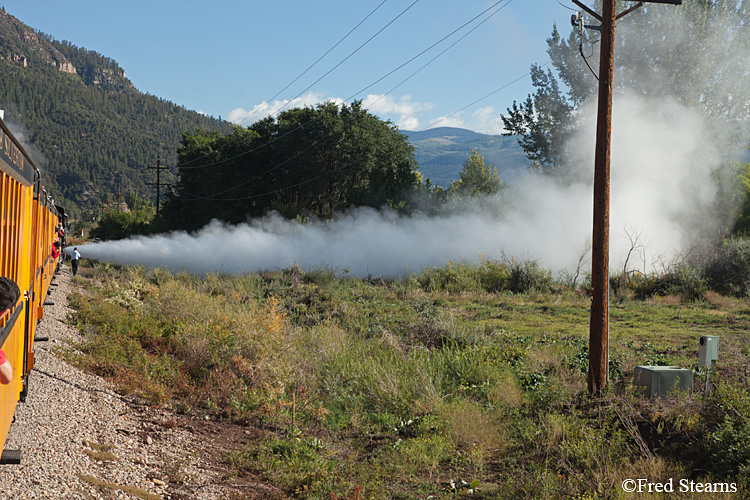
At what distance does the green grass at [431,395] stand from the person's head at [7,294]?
16.0 feet

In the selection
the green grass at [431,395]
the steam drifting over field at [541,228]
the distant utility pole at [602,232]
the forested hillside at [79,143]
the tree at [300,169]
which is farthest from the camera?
A: the forested hillside at [79,143]

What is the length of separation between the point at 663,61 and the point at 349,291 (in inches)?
1026

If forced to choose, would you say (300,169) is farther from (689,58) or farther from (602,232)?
(602,232)

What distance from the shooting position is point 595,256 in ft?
35.5

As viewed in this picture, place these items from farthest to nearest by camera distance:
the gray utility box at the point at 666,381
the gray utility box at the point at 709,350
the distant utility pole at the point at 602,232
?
the distant utility pole at the point at 602,232
the gray utility box at the point at 666,381
the gray utility box at the point at 709,350

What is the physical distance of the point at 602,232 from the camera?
10711 millimetres

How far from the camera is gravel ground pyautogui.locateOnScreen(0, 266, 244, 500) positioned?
6.11 m

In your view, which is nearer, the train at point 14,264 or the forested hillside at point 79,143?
the train at point 14,264

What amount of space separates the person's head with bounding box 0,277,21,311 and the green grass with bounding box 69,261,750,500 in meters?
4.88

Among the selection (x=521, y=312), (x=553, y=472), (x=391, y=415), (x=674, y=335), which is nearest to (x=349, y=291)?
(x=521, y=312)

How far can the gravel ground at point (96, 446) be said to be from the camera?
6.11m

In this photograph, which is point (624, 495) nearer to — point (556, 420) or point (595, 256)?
point (556, 420)

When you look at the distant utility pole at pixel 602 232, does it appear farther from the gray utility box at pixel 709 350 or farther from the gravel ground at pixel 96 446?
the gravel ground at pixel 96 446

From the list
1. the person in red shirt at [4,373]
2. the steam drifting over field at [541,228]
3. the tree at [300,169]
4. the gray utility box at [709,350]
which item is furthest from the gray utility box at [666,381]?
the tree at [300,169]
